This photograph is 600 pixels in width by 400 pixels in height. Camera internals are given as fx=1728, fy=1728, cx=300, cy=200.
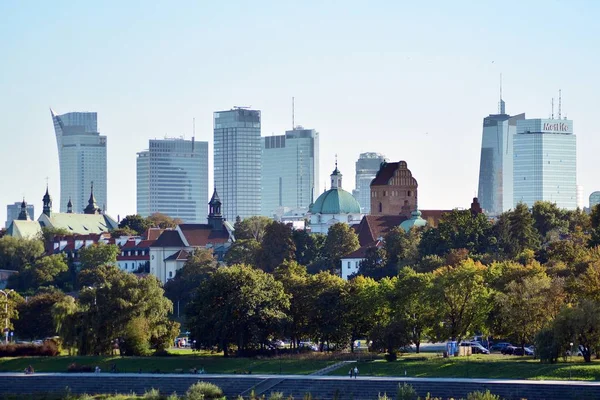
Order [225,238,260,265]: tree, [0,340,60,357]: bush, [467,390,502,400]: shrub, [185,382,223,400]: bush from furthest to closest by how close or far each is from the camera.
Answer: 1. [225,238,260,265]: tree
2. [0,340,60,357]: bush
3. [185,382,223,400]: bush
4. [467,390,502,400]: shrub

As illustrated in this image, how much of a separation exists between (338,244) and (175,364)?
83014 millimetres

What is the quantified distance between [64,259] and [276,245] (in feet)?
104

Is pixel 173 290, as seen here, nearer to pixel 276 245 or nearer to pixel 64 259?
pixel 276 245

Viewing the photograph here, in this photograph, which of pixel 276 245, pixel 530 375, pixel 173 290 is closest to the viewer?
pixel 530 375

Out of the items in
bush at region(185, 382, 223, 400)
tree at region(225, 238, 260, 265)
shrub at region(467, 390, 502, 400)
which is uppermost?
tree at region(225, 238, 260, 265)

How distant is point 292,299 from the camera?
370 ft

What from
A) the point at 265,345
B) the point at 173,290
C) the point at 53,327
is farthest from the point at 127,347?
the point at 173,290

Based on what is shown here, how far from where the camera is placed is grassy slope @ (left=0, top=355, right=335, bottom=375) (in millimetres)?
99000

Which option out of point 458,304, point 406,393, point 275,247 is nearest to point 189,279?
point 275,247

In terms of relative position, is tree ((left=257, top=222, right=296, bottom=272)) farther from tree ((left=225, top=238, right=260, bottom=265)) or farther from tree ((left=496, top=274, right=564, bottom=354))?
tree ((left=496, top=274, right=564, bottom=354))

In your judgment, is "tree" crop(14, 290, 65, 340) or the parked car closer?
the parked car

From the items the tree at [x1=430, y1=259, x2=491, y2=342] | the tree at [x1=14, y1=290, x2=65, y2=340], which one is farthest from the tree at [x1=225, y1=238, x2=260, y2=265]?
the tree at [x1=430, y1=259, x2=491, y2=342]

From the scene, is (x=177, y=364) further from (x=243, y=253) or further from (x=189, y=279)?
(x=243, y=253)

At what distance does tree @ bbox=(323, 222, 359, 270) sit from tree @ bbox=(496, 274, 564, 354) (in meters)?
79.8
